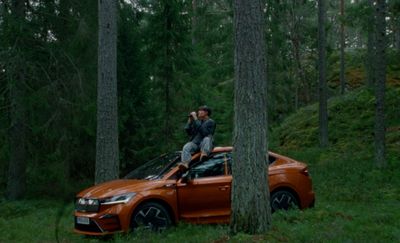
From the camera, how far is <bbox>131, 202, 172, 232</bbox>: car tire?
30.8ft

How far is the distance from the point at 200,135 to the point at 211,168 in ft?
2.43

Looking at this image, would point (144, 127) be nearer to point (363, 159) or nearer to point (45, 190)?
point (45, 190)

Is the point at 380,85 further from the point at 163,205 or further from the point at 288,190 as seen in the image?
the point at 163,205

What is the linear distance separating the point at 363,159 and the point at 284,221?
10749 millimetres

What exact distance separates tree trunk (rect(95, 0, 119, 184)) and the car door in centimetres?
263

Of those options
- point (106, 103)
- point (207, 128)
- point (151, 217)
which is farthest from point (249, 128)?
point (106, 103)

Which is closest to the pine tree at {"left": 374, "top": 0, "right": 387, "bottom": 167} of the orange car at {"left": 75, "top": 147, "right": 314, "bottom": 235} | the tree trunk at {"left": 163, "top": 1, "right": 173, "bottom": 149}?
the orange car at {"left": 75, "top": 147, "right": 314, "bottom": 235}

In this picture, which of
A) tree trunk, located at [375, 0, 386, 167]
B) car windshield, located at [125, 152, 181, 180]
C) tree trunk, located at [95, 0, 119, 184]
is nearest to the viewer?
car windshield, located at [125, 152, 181, 180]

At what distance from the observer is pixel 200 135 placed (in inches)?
419

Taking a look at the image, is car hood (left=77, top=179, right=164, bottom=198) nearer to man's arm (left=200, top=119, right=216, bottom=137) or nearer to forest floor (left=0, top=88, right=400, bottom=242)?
forest floor (left=0, top=88, right=400, bottom=242)

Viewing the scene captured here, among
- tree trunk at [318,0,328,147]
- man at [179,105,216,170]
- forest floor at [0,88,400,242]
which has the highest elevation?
tree trunk at [318,0,328,147]

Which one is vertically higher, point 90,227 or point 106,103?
point 106,103

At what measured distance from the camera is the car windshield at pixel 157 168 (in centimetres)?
1020

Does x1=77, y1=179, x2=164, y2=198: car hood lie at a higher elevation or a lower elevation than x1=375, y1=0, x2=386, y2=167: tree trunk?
lower
